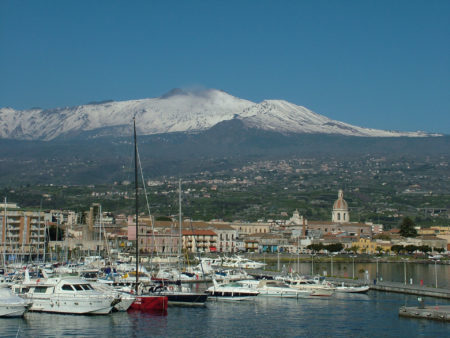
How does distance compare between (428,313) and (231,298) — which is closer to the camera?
(428,313)

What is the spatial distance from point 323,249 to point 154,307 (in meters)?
88.5

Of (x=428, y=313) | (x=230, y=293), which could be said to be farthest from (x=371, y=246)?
(x=428, y=313)

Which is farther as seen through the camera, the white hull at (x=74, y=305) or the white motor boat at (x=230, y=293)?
the white motor boat at (x=230, y=293)

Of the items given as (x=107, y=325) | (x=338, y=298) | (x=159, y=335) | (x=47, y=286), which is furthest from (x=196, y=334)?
(x=338, y=298)

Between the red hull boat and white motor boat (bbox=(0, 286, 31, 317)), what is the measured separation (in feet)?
19.3

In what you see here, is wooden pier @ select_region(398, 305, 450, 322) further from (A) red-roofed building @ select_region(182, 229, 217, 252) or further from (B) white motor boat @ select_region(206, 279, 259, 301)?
(A) red-roofed building @ select_region(182, 229, 217, 252)

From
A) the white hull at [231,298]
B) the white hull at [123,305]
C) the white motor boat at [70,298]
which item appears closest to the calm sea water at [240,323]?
the white motor boat at [70,298]

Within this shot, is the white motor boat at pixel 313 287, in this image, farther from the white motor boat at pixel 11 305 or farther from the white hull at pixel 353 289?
the white motor boat at pixel 11 305

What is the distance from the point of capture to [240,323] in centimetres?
4191

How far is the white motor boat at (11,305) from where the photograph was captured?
40.2 meters

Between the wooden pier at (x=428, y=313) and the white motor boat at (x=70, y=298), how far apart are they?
15129mm

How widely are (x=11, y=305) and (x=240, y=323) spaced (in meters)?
11.4

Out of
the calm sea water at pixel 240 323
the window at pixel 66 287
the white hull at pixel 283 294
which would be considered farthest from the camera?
the white hull at pixel 283 294

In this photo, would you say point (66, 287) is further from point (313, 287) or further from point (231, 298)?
point (313, 287)
